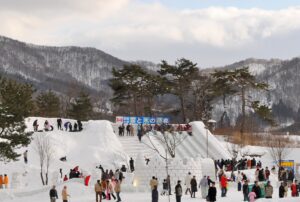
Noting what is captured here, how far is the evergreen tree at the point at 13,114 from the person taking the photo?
32.0m

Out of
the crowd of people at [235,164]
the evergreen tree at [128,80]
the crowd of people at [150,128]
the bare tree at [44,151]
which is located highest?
the evergreen tree at [128,80]

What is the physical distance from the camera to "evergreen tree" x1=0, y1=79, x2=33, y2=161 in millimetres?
31984

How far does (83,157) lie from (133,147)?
4811mm

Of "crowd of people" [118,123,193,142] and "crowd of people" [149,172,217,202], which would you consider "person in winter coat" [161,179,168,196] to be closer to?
"crowd of people" [149,172,217,202]

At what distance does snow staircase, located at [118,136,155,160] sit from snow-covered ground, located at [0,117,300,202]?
418 mm

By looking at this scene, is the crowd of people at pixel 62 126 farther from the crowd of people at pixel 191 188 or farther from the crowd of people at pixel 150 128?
the crowd of people at pixel 191 188

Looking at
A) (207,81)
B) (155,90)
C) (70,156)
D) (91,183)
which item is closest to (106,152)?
(70,156)

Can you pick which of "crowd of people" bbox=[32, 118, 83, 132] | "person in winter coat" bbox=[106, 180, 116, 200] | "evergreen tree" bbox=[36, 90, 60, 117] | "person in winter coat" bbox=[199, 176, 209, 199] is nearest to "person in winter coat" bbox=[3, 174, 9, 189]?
"person in winter coat" bbox=[106, 180, 116, 200]

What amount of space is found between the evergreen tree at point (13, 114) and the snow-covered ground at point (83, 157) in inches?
105

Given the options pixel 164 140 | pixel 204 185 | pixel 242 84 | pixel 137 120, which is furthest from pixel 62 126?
pixel 204 185

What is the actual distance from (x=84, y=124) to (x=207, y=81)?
2482cm

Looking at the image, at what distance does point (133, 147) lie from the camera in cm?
4525

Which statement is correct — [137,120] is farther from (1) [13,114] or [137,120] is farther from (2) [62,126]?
(1) [13,114]

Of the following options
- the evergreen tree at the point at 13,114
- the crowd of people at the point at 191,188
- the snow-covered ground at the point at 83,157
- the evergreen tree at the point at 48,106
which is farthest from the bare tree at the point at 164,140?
the evergreen tree at the point at 48,106
